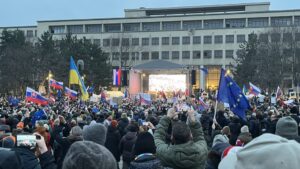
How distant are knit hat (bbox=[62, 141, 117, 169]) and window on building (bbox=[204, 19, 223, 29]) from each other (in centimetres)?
8218

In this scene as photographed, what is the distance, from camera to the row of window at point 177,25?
79.8m

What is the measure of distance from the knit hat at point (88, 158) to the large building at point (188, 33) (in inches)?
3020

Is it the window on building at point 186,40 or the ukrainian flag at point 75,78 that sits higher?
the window on building at point 186,40

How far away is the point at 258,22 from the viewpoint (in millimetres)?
80625

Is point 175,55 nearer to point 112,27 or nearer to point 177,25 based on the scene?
point 177,25

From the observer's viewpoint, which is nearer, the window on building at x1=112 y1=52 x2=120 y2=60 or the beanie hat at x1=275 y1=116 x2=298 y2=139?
the beanie hat at x1=275 y1=116 x2=298 y2=139

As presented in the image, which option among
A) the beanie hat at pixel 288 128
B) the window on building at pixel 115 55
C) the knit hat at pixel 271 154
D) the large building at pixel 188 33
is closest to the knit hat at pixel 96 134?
the beanie hat at pixel 288 128

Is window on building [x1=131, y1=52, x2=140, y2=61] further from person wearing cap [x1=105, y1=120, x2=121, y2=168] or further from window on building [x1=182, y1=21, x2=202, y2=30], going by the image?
person wearing cap [x1=105, y1=120, x2=121, y2=168]

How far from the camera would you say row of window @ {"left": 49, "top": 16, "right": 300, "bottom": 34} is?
79750 millimetres

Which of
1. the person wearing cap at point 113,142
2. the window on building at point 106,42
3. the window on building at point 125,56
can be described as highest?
the window on building at point 106,42

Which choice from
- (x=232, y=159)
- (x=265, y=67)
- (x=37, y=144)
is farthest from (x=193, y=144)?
(x=265, y=67)

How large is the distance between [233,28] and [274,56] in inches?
958

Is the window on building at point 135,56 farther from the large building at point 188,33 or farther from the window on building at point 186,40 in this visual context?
the window on building at point 186,40

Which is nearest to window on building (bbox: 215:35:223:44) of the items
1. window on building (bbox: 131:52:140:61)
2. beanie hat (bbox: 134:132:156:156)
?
window on building (bbox: 131:52:140:61)
